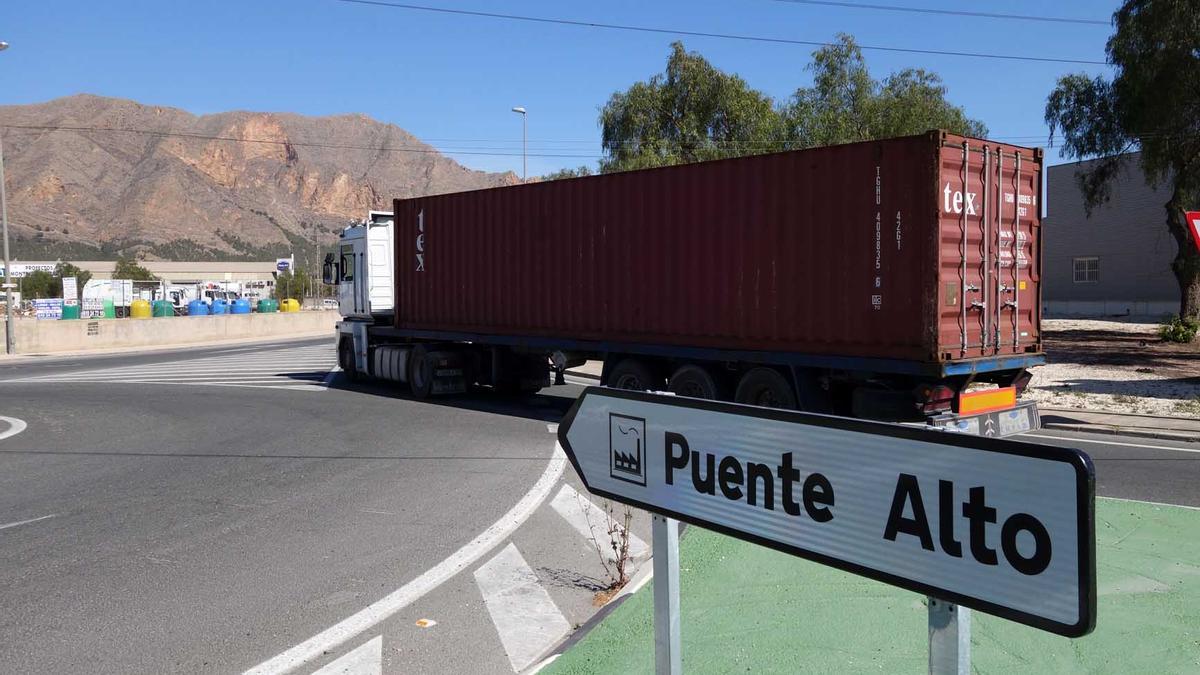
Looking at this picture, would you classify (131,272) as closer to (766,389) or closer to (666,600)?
(766,389)

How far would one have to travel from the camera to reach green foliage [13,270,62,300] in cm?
7175

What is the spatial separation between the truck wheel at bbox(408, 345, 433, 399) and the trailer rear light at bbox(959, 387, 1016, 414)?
10202 millimetres

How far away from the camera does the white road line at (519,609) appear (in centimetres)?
520

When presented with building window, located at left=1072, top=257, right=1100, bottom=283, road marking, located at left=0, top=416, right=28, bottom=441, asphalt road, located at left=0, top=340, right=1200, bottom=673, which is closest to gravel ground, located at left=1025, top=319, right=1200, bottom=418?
asphalt road, located at left=0, top=340, right=1200, bottom=673

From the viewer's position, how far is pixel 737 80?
33.3 metres

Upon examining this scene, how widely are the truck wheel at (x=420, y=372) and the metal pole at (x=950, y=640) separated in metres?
15.8

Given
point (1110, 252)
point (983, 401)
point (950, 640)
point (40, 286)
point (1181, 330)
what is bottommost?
point (983, 401)

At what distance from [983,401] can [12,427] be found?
560 inches

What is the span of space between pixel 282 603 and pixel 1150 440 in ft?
37.0

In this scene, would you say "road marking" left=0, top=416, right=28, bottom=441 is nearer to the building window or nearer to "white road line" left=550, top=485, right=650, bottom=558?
"white road line" left=550, top=485, right=650, bottom=558

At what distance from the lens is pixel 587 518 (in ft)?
26.3

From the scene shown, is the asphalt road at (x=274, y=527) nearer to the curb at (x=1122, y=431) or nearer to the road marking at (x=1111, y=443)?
the road marking at (x=1111, y=443)

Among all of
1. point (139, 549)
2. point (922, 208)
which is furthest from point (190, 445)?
point (922, 208)

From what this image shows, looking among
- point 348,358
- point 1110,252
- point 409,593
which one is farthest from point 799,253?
point 1110,252
